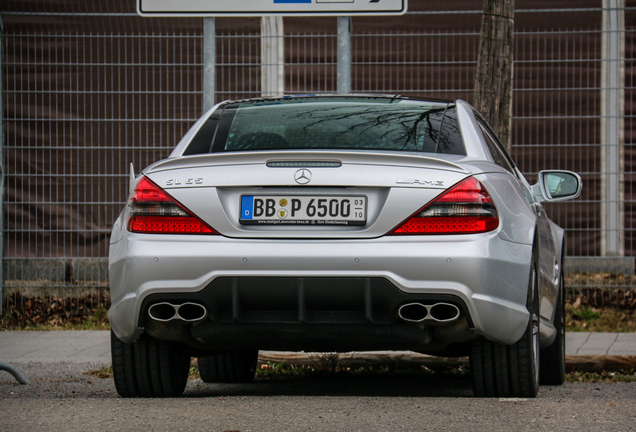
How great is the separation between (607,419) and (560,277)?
1.90 m

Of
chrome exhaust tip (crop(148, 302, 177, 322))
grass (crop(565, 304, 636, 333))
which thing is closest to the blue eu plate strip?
chrome exhaust tip (crop(148, 302, 177, 322))

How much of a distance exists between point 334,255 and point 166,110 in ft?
19.9

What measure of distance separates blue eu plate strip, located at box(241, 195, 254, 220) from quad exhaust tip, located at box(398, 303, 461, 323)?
75 centimetres

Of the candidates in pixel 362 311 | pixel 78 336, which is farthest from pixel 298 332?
pixel 78 336

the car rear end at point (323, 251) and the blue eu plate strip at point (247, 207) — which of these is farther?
the blue eu plate strip at point (247, 207)

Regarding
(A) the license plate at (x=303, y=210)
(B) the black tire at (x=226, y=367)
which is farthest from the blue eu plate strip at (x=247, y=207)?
(B) the black tire at (x=226, y=367)

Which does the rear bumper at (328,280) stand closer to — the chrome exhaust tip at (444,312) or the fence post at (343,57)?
the chrome exhaust tip at (444,312)

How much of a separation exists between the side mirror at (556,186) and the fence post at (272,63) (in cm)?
417

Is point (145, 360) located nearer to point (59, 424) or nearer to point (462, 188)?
point (59, 424)

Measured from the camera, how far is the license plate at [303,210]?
3.95 metres

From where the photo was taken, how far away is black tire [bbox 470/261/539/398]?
14.1 ft

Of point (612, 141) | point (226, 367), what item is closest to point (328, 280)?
point (226, 367)

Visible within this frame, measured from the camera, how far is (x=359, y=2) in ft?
22.5

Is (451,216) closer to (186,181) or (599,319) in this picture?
(186,181)
